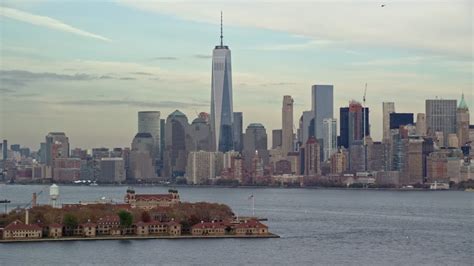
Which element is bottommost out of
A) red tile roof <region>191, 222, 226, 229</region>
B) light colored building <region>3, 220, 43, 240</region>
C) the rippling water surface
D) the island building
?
the rippling water surface

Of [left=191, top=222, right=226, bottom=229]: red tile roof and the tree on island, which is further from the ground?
the tree on island

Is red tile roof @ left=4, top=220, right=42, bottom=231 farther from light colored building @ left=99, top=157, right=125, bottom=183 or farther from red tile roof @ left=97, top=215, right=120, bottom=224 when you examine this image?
light colored building @ left=99, top=157, right=125, bottom=183

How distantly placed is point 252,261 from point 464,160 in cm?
10099

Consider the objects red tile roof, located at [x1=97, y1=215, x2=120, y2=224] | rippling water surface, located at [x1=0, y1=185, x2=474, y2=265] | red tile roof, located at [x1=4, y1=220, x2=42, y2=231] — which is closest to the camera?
rippling water surface, located at [x1=0, y1=185, x2=474, y2=265]

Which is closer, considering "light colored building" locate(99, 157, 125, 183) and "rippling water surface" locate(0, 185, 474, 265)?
"rippling water surface" locate(0, 185, 474, 265)

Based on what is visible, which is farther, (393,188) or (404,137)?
(404,137)

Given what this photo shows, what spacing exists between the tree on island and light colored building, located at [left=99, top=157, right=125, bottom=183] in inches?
3955

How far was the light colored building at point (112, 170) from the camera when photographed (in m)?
143

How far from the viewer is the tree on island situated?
41250 millimetres

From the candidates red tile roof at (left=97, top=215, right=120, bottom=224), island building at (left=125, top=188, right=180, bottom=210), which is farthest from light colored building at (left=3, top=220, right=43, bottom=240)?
island building at (left=125, top=188, right=180, bottom=210)

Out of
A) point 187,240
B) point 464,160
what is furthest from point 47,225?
point 464,160

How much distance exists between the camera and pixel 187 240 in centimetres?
3953

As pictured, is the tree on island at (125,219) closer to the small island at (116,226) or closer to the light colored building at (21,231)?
the small island at (116,226)

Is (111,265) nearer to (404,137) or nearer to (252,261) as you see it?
(252,261)
